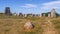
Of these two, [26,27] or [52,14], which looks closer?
[26,27]

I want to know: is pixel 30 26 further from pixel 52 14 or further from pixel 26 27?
pixel 52 14

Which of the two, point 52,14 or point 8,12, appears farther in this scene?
point 8,12

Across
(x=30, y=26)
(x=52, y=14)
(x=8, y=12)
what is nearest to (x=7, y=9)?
(x=8, y=12)

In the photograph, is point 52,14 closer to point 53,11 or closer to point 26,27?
point 53,11

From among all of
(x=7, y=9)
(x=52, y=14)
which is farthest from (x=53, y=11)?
(x=7, y=9)

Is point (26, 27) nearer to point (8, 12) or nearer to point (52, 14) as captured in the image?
point (52, 14)

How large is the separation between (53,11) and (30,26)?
36.7 meters

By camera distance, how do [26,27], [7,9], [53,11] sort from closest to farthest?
1. [26,27]
2. [53,11]
3. [7,9]

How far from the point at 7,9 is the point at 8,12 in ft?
5.30

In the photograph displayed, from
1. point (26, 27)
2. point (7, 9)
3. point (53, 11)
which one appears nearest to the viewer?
point (26, 27)

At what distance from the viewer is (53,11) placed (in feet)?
189

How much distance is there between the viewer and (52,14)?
191 ft

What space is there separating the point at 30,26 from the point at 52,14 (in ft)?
122

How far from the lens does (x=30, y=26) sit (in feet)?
72.3
